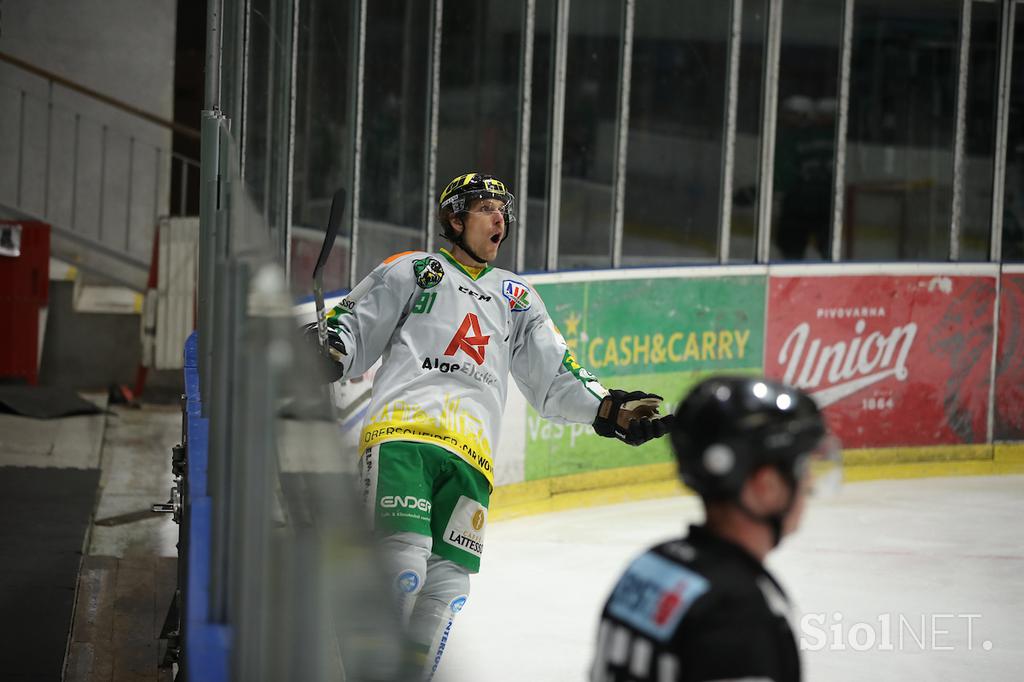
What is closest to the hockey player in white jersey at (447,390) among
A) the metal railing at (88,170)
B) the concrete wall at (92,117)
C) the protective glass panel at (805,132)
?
the metal railing at (88,170)

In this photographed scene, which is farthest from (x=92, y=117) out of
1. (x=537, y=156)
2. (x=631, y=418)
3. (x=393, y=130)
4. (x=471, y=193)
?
(x=631, y=418)

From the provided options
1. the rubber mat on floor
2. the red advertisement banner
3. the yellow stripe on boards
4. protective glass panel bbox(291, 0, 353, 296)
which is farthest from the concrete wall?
the red advertisement banner

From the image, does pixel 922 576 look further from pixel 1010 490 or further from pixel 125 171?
pixel 125 171

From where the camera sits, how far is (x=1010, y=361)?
8617 millimetres

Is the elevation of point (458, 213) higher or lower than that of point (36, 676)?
higher

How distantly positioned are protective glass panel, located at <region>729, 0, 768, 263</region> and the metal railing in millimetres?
4821

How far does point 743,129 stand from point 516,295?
1092cm

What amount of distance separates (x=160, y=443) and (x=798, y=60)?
29.3 feet

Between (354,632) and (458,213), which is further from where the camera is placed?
(458,213)

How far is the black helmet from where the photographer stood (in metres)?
1.82

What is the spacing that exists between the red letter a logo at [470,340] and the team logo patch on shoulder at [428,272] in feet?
0.44

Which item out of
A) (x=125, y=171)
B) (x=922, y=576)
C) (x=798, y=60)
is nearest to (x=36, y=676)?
(x=922, y=576)

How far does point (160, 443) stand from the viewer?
773 cm

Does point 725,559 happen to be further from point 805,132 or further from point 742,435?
point 805,132
